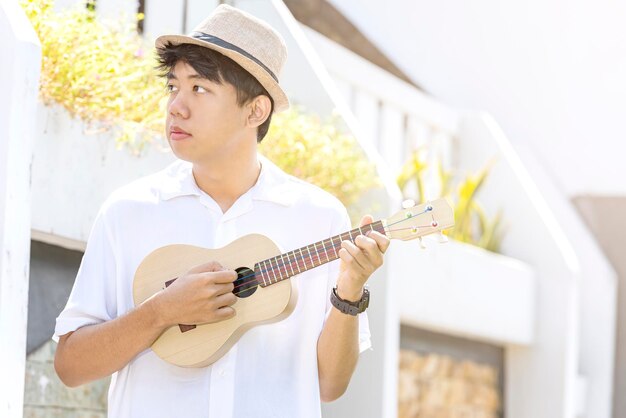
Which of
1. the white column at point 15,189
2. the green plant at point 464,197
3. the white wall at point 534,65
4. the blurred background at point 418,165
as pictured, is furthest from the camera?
the white wall at point 534,65

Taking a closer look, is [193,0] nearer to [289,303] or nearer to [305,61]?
[305,61]

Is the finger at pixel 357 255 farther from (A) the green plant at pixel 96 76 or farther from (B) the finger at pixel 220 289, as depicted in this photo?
(A) the green plant at pixel 96 76

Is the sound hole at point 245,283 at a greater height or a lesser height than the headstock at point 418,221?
lesser

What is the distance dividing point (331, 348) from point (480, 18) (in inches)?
236

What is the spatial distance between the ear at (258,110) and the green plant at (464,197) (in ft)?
11.7

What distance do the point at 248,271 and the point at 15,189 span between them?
0.77 m

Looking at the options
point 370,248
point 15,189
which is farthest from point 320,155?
point 370,248

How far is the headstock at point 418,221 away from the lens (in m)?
2.78

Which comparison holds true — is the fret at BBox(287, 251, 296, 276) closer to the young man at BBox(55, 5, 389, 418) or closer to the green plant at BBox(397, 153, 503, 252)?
the young man at BBox(55, 5, 389, 418)

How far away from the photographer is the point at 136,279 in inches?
112

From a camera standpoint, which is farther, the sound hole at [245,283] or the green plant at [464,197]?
the green plant at [464,197]

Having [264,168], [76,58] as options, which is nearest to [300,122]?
[76,58]

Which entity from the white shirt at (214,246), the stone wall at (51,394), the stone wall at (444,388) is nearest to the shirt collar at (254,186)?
the white shirt at (214,246)

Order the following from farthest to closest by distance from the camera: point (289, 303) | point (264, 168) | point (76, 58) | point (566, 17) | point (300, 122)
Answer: point (566, 17) < point (300, 122) < point (76, 58) < point (264, 168) < point (289, 303)
